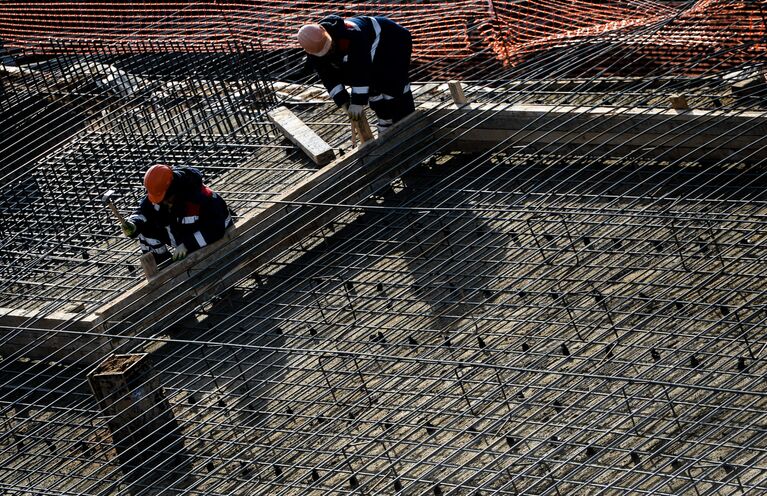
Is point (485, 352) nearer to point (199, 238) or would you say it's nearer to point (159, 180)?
point (199, 238)

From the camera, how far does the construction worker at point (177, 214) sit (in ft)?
34.2

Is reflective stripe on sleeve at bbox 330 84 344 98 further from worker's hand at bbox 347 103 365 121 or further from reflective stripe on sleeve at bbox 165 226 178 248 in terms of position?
reflective stripe on sleeve at bbox 165 226 178 248

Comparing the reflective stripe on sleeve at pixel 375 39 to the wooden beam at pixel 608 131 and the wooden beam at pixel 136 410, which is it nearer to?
the wooden beam at pixel 608 131

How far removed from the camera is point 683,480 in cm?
748

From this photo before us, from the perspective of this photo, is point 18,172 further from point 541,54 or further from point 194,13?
point 541,54

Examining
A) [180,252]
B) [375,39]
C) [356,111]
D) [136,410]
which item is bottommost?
[136,410]

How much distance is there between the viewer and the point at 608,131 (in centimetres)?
1049

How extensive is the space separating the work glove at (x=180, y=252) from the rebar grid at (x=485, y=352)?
1.49ft

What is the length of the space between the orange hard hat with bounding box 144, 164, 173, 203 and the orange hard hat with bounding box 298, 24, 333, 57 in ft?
5.07

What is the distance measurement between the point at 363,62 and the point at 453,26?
2380 mm

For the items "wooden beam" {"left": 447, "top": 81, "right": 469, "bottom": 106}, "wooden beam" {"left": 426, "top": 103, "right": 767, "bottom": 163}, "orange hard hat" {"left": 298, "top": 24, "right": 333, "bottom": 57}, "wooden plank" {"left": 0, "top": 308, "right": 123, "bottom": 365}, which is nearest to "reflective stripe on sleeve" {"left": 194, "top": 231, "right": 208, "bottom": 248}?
"wooden plank" {"left": 0, "top": 308, "right": 123, "bottom": 365}

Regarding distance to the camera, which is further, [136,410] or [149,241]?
[149,241]

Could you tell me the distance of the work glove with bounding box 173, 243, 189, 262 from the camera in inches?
418

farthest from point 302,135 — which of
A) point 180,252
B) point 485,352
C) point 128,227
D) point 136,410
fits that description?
point 485,352
